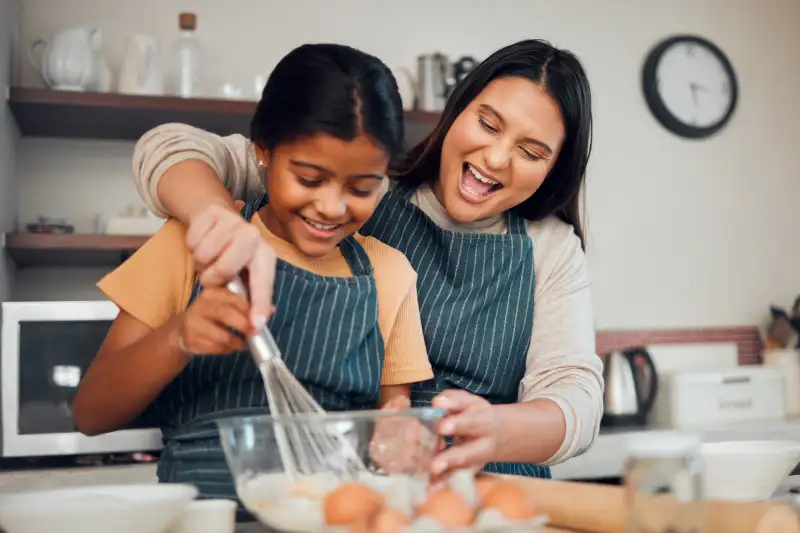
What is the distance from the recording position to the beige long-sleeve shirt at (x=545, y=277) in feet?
4.16

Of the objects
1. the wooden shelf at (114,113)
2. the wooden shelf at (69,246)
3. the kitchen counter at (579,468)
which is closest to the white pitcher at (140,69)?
the wooden shelf at (114,113)

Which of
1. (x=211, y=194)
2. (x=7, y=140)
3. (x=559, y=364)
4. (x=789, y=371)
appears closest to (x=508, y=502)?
(x=211, y=194)

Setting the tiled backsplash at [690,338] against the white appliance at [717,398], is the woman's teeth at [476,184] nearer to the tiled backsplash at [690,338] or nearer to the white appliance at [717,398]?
the white appliance at [717,398]

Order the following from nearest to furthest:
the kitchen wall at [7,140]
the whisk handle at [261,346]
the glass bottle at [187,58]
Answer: the whisk handle at [261,346], the kitchen wall at [7,140], the glass bottle at [187,58]

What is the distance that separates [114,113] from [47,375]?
0.80m

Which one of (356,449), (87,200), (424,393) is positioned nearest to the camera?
(356,449)

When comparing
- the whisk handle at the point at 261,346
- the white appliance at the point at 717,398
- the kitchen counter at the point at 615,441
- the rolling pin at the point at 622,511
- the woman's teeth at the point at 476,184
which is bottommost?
the kitchen counter at the point at 615,441

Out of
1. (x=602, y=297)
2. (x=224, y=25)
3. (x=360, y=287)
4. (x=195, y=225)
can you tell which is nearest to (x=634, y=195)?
(x=602, y=297)

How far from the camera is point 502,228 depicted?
1.58 m

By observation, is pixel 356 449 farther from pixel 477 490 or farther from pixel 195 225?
pixel 195 225

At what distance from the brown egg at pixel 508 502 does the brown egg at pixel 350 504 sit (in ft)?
0.30

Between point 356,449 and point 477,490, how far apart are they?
0.12 metres

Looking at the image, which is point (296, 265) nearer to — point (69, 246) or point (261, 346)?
point (261, 346)

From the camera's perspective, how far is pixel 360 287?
3.91ft
